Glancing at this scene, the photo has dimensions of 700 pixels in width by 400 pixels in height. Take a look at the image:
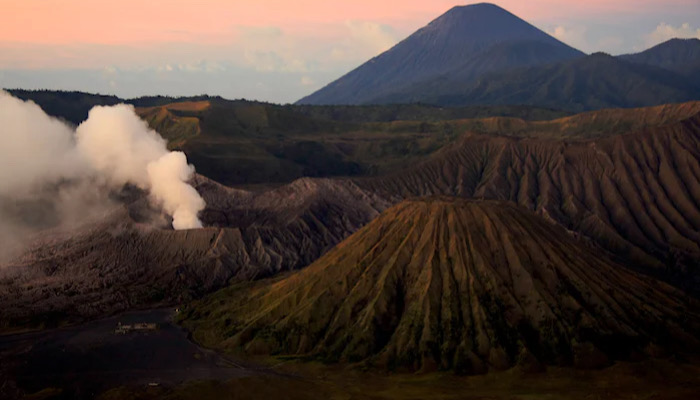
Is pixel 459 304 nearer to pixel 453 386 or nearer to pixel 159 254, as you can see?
pixel 453 386

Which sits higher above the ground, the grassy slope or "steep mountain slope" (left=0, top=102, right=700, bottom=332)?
"steep mountain slope" (left=0, top=102, right=700, bottom=332)

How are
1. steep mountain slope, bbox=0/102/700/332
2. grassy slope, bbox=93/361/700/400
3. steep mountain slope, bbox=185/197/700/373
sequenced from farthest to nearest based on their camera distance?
steep mountain slope, bbox=0/102/700/332 → steep mountain slope, bbox=185/197/700/373 → grassy slope, bbox=93/361/700/400

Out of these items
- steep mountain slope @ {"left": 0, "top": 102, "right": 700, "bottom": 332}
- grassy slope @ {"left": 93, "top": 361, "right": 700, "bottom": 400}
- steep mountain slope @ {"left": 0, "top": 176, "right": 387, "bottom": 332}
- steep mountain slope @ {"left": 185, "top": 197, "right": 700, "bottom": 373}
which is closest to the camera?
grassy slope @ {"left": 93, "top": 361, "right": 700, "bottom": 400}

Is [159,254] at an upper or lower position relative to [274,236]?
lower

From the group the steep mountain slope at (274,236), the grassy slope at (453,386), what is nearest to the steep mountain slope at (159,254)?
the steep mountain slope at (274,236)

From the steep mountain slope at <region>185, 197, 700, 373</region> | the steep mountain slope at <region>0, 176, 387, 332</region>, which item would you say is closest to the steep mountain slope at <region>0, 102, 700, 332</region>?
the steep mountain slope at <region>0, 176, 387, 332</region>

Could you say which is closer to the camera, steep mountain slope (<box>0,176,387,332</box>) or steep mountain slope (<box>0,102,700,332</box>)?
steep mountain slope (<box>0,176,387,332</box>)

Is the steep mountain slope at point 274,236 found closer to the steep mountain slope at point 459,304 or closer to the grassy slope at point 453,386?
the steep mountain slope at point 459,304

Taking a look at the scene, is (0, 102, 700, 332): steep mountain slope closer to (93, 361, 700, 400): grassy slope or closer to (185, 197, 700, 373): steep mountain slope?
(185, 197, 700, 373): steep mountain slope

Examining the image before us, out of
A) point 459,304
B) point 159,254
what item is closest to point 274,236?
point 159,254
